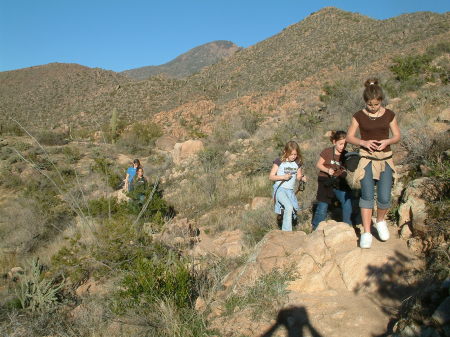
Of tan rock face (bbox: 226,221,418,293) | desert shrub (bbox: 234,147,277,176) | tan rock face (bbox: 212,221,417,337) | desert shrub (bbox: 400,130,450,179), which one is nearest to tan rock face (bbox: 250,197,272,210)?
desert shrub (bbox: 234,147,277,176)

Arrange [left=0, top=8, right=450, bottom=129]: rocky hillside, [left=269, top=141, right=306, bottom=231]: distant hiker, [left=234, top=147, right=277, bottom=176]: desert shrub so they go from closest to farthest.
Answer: [left=269, top=141, right=306, bottom=231]: distant hiker < [left=234, top=147, right=277, bottom=176]: desert shrub < [left=0, top=8, right=450, bottom=129]: rocky hillside

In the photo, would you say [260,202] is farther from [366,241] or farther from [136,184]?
[366,241]

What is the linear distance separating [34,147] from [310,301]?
17.3m

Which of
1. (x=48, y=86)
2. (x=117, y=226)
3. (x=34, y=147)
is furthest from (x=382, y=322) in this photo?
(x=48, y=86)

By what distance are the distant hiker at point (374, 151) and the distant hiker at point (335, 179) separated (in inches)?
29.8

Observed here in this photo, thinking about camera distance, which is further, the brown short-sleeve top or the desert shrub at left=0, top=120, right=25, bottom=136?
Result: the desert shrub at left=0, top=120, right=25, bottom=136

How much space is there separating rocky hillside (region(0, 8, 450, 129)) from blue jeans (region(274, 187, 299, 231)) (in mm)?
14401

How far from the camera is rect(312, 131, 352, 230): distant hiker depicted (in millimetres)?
4059

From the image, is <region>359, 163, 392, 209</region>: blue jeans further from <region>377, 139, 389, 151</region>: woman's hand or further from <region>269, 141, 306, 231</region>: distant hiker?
<region>269, 141, 306, 231</region>: distant hiker

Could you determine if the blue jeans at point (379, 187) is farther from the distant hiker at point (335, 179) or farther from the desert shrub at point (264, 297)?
the desert shrub at point (264, 297)

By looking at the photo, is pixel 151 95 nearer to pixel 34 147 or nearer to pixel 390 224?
pixel 34 147

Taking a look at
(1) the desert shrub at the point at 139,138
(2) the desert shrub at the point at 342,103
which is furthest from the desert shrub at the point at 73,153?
(2) the desert shrub at the point at 342,103

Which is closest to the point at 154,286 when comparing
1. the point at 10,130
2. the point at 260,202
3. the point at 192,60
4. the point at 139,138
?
the point at 260,202

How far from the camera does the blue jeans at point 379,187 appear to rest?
127 inches
